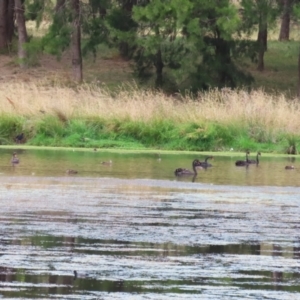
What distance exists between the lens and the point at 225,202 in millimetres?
15477

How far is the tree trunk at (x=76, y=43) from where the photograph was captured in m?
42.8

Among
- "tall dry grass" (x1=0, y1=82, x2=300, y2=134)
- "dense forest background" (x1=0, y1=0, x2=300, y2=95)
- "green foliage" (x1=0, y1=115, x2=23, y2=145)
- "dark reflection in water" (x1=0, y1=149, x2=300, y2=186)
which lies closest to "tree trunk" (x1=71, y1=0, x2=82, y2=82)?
"dense forest background" (x1=0, y1=0, x2=300, y2=95)

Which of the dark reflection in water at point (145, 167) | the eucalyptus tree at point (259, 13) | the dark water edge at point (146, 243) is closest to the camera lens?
the dark water edge at point (146, 243)

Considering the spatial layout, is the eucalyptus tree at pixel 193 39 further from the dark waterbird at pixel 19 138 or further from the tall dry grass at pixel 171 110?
the dark waterbird at pixel 19 138

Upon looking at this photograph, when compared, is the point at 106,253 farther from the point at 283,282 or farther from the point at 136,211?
the point at 136,211

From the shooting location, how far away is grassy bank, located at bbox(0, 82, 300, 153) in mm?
27281

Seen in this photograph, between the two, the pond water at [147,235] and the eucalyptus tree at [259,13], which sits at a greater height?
the eucalyptus tree at [259,13]

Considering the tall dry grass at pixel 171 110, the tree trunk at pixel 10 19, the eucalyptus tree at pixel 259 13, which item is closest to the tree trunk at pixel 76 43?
the eucalyptus tree at pixel 259 13

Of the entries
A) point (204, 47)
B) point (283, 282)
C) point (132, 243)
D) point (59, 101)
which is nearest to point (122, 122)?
point (59, 101)

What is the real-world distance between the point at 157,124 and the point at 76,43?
55.8 ft

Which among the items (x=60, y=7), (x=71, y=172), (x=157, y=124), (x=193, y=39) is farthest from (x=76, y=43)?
(x=71, y=172)

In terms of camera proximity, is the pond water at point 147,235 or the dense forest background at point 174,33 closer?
the pond water at point 147,235

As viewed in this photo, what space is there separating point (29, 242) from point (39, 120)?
17.1 metres

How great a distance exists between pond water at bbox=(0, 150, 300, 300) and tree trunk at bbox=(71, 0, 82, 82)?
23.2 m
